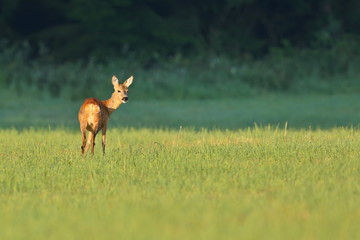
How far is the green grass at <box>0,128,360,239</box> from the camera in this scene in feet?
24.0

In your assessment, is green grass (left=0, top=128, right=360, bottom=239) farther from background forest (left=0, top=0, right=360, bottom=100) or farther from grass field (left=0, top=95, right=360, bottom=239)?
background forest (left=0, top=0, right=360, bottom=100)

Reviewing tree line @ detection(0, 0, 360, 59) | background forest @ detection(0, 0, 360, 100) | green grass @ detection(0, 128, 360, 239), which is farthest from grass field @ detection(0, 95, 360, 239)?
tree line @ detection(0, 0, 360, 59)

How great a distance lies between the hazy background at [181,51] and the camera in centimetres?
2822

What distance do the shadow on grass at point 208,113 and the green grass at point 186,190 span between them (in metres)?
6.09

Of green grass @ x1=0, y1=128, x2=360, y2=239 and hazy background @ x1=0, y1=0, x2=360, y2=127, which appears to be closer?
green grass @ x1=0, y1=128, x2=360, y2=239

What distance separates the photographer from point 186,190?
940cm

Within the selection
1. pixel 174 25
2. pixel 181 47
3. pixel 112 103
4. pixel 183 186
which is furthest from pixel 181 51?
pixel 183 186

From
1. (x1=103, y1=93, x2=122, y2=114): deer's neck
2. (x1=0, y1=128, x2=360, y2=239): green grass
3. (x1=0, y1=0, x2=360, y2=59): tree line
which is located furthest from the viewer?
(x1=0, y1=0, x2=360, y2=59): tree line

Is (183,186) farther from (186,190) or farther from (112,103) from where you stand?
(112,103)

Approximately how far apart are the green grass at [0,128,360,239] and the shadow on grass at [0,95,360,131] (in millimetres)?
6086

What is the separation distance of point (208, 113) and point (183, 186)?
13677 millimetres

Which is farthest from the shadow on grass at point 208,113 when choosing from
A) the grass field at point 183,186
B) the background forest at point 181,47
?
the grass field at point 183,186

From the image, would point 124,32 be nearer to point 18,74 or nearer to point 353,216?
point 18,74

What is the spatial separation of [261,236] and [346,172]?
3606 millimetres
